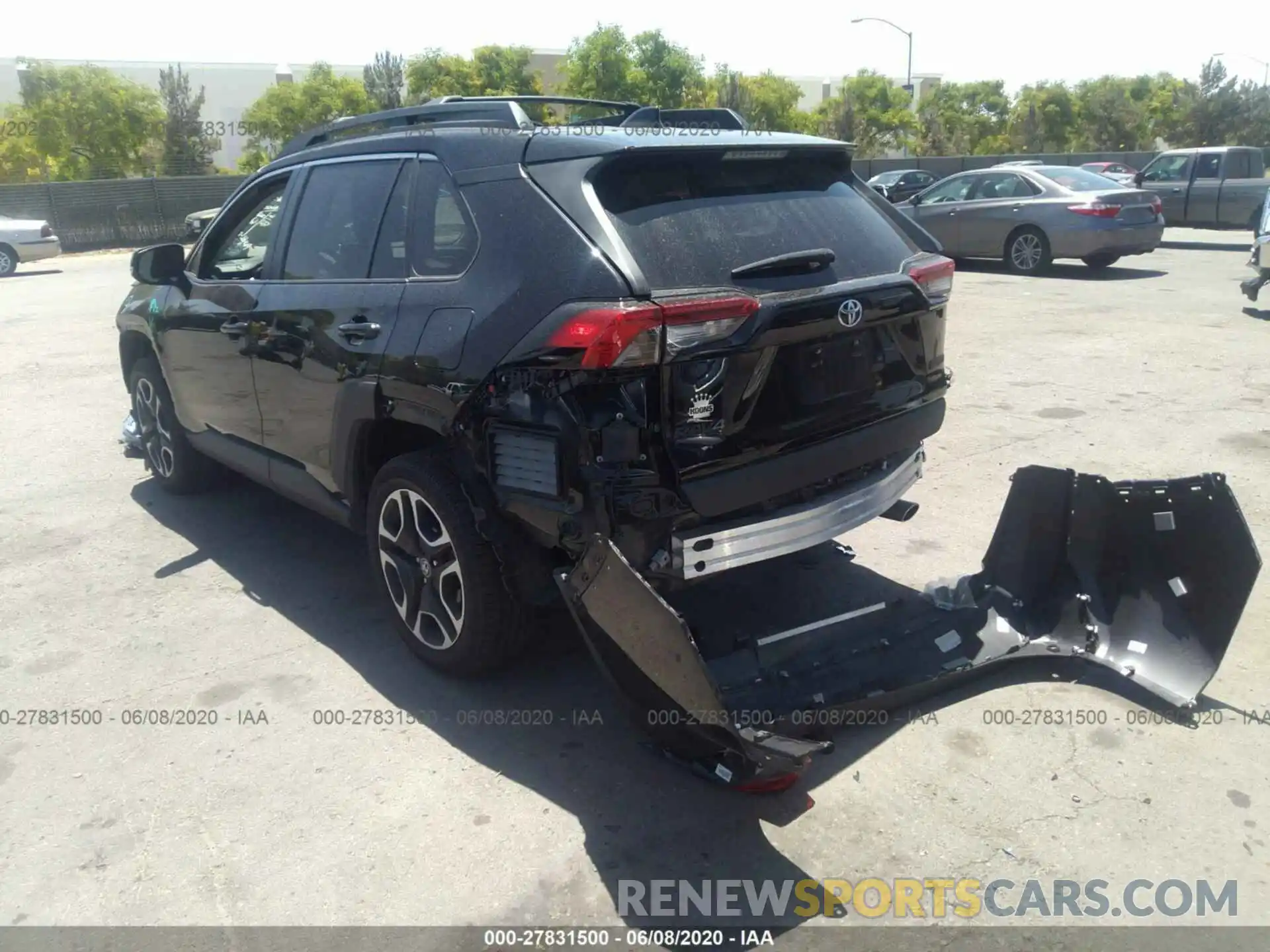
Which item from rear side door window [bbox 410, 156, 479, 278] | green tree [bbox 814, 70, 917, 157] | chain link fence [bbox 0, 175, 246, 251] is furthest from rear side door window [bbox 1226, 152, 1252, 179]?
green tree [bbox 814, 70, 917, 157]

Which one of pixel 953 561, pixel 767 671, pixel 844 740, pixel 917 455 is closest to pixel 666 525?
pixel 767 671

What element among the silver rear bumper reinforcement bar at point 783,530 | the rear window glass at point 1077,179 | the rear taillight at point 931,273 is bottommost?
the silver rear bumper reinforcement bar at point 783,530

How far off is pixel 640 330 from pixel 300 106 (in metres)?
53.6

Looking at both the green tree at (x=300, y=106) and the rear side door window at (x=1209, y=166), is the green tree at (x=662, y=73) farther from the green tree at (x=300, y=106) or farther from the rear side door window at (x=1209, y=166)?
the rear side door window at (x=1209, y=166)

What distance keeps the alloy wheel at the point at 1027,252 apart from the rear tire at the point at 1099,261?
61 cm

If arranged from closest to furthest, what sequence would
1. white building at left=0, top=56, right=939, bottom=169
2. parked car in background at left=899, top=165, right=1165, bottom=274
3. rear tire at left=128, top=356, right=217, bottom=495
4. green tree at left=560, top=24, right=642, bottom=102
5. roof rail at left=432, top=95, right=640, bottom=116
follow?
roof rail at left=432, top=95, right=640, bottom=116
rear tire at left=128, top=356, right=217, bottom=495
parked car in background at left=899, top=165, right=1165, bottom=274
green tree at left=560, top=24, right=642, bottom=102
white building at left=0, top=56, right=939, bottom=169

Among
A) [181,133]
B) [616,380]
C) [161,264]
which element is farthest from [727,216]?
[181,133]

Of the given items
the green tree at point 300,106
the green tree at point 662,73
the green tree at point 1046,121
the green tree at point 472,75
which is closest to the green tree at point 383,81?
the green tree at point 300,106

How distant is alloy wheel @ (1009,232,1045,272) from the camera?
1500 cm

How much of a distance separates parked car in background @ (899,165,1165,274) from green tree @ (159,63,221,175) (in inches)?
1508

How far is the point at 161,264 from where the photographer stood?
5.51 meters

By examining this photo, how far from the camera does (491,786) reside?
11.3 feet

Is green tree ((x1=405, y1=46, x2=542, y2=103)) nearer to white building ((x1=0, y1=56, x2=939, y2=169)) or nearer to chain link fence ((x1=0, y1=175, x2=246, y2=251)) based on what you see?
white building ((x1=0, y1=56, x2=939, y2=169))

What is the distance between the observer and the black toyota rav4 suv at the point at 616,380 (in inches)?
124
